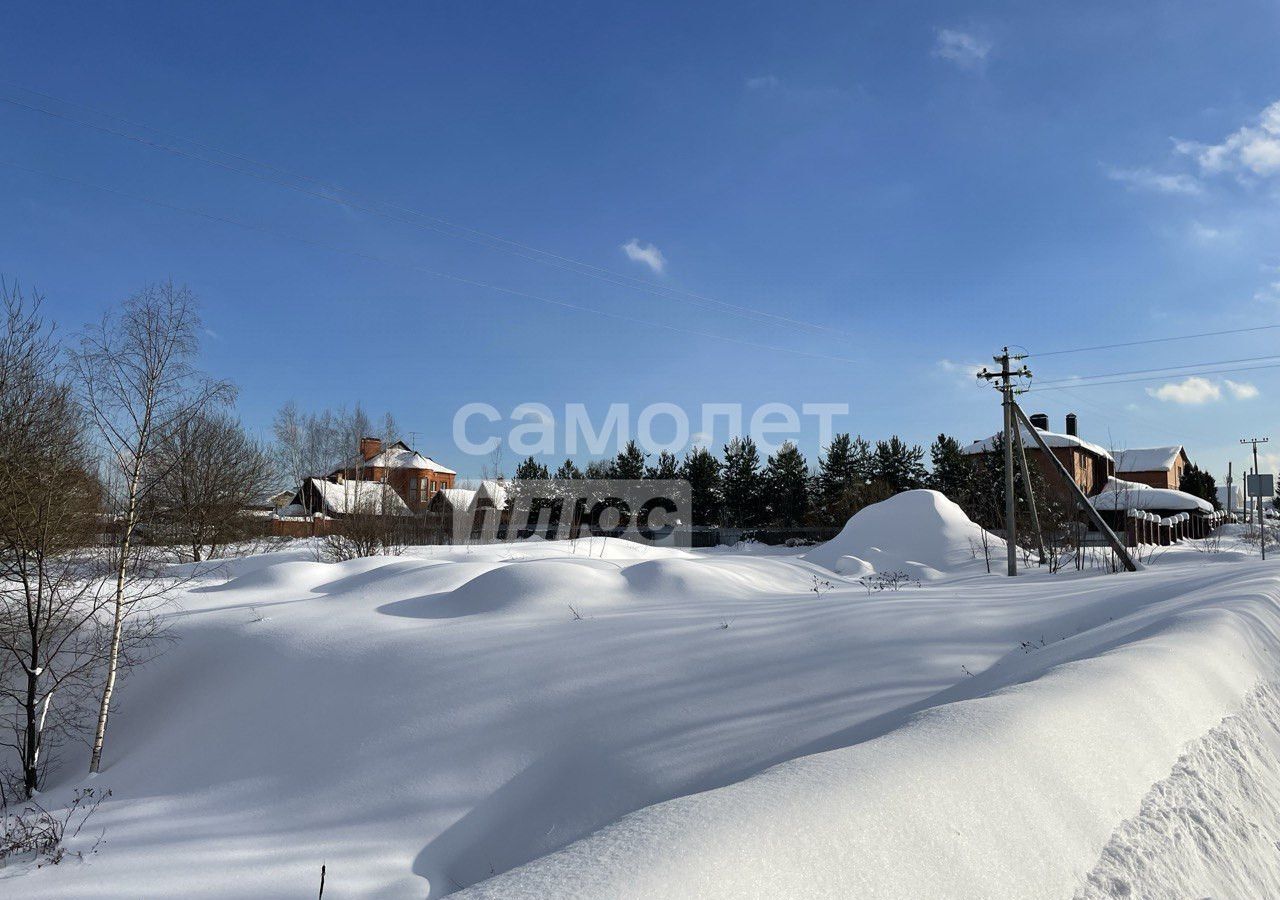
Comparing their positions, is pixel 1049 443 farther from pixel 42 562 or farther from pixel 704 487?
pixel 42 562

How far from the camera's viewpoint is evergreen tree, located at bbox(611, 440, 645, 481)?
4588 cm

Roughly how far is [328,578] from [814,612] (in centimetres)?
870

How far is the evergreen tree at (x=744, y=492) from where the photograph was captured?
144 feet

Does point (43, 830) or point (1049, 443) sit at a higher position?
point (1049, 443)

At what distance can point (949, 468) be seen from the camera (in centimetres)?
4194

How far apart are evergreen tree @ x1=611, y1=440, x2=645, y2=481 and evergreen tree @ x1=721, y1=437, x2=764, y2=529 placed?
5.30 meters

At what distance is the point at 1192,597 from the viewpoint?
25.5 ft

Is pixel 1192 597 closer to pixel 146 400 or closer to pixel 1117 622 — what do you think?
pixel 1117 622

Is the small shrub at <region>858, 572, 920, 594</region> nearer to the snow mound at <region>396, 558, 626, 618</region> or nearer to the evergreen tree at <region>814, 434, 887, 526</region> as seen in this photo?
the snow mound at <region>396, 558, 626, 618</region>

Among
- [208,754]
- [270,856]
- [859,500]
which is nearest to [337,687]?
[208,754]

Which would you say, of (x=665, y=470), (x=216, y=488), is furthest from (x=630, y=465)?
(x=216, y=488)

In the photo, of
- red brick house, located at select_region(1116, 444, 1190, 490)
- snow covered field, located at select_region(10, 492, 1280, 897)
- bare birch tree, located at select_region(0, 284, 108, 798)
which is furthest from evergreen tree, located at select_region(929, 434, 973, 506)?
bare birch tree, located at select_region(0, 284, 108, 798)

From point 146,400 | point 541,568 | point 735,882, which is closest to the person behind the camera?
point 735,882

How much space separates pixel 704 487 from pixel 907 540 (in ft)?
76.5
